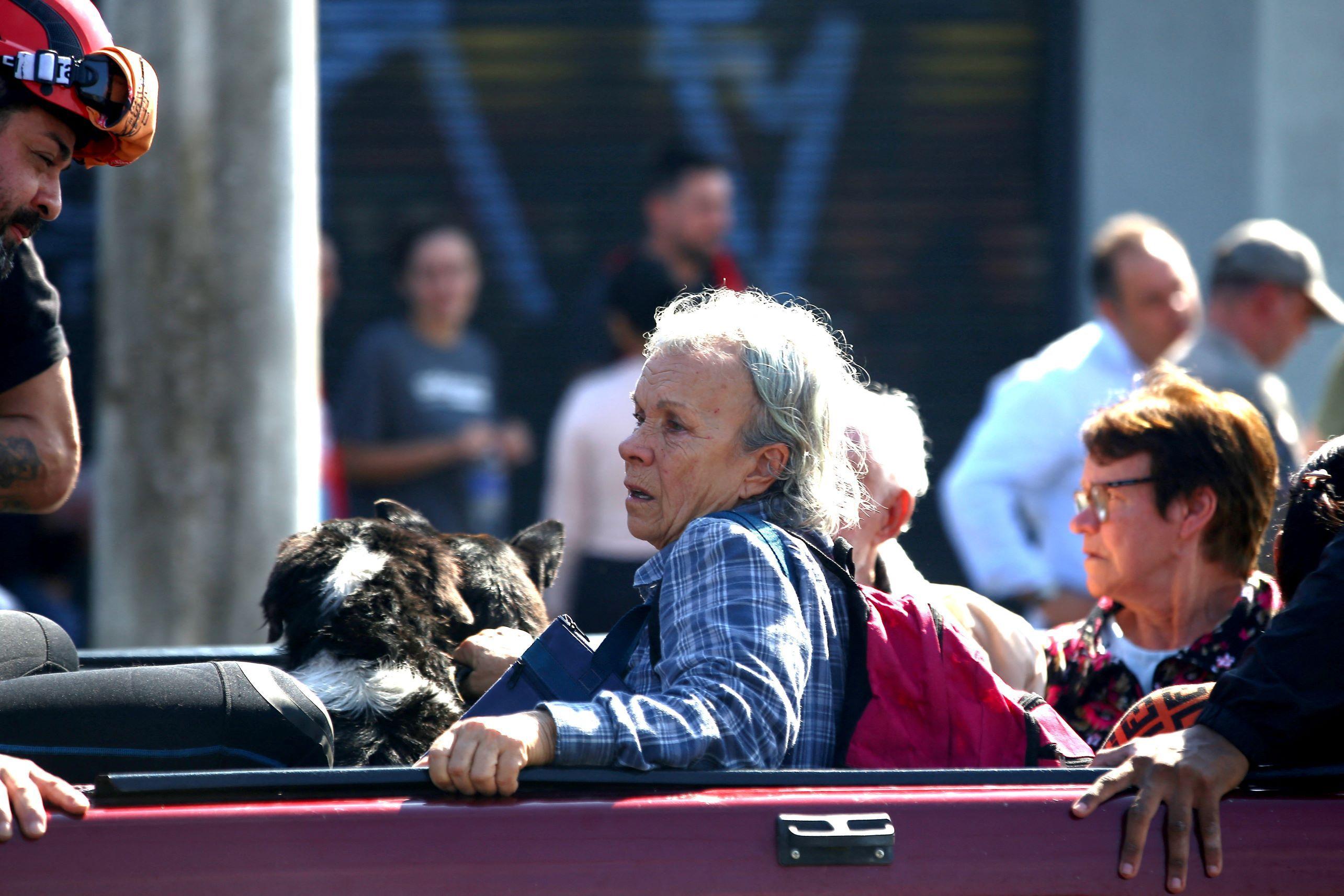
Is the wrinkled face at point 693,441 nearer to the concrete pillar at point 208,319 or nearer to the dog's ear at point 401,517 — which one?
the dog's ear at point 401,517

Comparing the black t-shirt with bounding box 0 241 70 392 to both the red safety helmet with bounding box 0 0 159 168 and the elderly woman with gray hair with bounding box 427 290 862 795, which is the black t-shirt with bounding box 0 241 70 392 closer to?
the red safety helmet with bounding box 0 0 159 168

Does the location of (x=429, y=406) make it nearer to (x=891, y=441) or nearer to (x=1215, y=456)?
(x=891, y=441)

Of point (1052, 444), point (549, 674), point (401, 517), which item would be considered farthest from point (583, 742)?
point (1052, 444)

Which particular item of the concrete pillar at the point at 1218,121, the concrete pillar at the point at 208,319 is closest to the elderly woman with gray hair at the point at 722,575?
the concrete pillar at the point at 208,319

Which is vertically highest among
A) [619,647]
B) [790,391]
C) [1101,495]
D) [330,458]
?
[790,391]

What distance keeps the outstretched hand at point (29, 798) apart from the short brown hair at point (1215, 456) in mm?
1988

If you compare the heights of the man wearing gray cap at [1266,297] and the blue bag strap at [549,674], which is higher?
the man wearing gray cap at [1266,297]

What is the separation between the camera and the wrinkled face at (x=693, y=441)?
246 cm

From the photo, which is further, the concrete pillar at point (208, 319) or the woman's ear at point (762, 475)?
the concrete pillar at point (208, 319)

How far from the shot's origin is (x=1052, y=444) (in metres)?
5.15

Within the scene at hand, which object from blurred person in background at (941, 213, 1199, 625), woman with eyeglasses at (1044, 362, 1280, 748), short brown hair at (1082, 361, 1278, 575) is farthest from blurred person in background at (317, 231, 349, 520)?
short brown hair at (1082, 361, 1278, 575)

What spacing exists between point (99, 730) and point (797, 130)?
235 inches

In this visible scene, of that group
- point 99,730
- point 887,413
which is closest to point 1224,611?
point 887,413

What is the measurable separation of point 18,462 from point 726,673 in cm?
164
